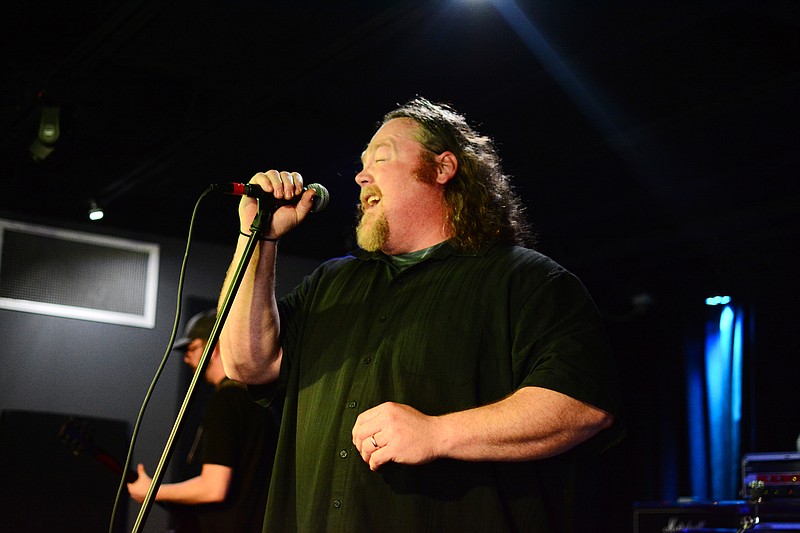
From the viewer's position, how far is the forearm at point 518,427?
65.4 inches

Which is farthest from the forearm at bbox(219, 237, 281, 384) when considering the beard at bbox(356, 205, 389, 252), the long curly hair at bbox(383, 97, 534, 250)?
the long curly hair at bbox(383, 97, 534, 250)

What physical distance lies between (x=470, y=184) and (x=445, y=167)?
7 cm

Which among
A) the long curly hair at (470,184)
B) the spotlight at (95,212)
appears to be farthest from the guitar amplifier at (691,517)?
the spotlight at (95,212)

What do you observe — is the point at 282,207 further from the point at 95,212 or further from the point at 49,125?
the point at 95,212

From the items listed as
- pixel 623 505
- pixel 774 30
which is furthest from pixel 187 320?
pixel 774 30

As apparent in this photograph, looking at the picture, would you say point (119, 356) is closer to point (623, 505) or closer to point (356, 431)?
point (623, 505)

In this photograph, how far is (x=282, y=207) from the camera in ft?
6.15

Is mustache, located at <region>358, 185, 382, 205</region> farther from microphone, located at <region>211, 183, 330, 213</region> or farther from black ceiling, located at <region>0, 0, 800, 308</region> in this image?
black ceiling, located at <region>0, 0, 800, 308</region>

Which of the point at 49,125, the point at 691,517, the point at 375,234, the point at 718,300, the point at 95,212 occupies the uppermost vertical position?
the point at 49,125

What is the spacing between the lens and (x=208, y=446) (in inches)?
151

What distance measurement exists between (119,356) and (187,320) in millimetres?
529

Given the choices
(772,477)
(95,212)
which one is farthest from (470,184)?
(95,212)

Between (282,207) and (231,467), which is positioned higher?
(282,207)

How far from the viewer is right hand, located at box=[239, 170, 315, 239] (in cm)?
185
